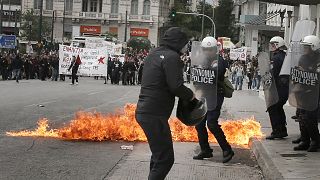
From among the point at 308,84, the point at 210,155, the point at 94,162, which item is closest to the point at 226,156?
the point at 210,155

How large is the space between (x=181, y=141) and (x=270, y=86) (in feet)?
6.41

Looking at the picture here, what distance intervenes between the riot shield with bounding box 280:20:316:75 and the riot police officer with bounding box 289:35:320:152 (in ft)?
0.30

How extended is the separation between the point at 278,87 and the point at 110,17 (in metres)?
83.7

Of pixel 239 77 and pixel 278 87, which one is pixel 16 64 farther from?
pixel 278 87

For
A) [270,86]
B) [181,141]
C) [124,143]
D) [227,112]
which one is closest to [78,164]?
[124,143]

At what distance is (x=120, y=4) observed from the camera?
9369 cm

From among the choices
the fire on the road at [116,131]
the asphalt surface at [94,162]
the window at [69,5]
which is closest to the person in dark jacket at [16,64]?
the asphalt surface at [94,162]

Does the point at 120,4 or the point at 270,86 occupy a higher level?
the point at 120,4

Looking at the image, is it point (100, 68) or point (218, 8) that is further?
point (218, 8)

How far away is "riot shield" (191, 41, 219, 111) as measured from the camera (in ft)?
29.0

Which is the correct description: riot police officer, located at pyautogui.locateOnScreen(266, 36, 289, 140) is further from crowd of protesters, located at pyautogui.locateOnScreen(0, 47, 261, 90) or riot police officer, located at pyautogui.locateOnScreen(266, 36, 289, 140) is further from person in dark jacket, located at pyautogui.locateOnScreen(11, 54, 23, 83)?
person in dark jacket, located at pyautogui.locateOnScreen(11, 54, 23, 83)

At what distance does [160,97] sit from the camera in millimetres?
5801

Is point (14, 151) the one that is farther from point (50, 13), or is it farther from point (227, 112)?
point (50, 13)

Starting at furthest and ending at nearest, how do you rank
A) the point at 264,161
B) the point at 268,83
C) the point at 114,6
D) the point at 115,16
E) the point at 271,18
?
the point at 114,6, the point at 115,16, the point at 271,18, the point at 268,83, the point at 264,161
